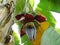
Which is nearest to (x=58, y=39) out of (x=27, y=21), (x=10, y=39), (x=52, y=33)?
(x=52, y=33)

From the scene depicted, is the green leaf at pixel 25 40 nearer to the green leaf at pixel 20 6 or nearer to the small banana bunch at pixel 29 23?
the small banana bunch at pixel 29 23

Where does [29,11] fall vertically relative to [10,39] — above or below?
above

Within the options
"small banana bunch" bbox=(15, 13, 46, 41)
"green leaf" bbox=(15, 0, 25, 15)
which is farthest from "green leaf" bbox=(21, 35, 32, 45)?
"green leaf" bbox=(15, 0, 25, 15)

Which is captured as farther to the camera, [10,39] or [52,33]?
[10,39]

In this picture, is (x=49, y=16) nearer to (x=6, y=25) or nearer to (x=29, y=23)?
(x=29, y=23)

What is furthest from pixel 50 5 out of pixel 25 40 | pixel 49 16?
pixel 25 40

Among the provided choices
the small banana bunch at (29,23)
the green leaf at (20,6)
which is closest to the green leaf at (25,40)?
the small banana bunch at (29,23)

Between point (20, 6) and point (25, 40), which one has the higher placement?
point (20, 6)

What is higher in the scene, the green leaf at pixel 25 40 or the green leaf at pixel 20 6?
the green leaf at pixel 20 6

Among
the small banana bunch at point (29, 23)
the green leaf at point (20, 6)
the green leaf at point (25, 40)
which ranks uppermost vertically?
the green leaf at point (20, 6)

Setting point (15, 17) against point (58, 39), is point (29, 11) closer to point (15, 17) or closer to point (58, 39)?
point (15, 17)
